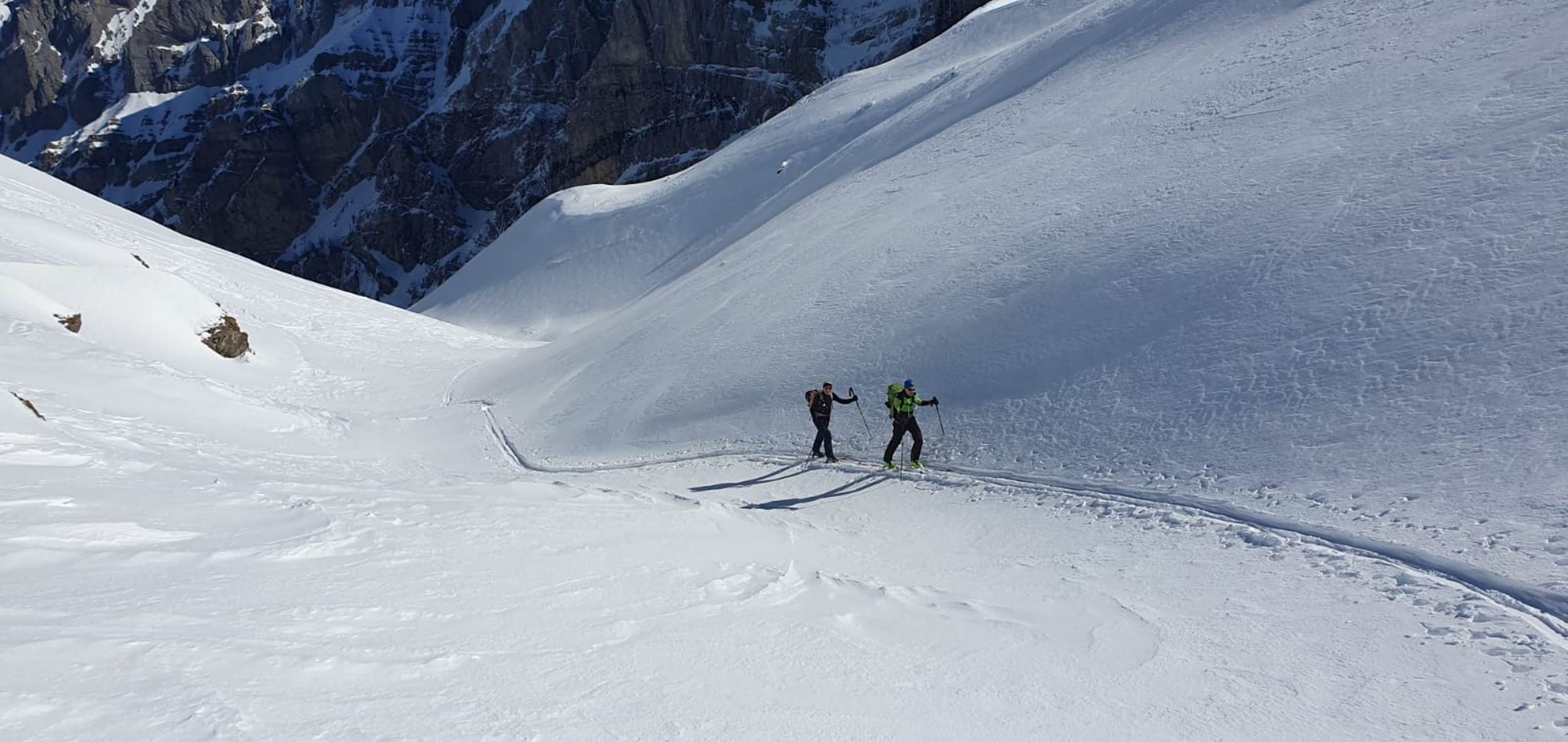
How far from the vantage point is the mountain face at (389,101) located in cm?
11206

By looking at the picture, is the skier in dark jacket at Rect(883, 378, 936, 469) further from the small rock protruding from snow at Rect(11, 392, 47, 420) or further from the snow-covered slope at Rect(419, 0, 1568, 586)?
the small rock protruding from snow at Rect(11, 392, 47, 420)

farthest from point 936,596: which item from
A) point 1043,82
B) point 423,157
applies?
point 423,157

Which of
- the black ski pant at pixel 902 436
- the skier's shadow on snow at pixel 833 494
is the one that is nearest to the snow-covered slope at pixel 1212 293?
the black ski pant at pixel 902 436

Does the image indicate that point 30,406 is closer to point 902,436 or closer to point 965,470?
point 902,436

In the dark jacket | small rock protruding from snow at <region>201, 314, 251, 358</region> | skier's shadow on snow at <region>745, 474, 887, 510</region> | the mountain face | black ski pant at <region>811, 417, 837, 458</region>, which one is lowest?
skier's shadow on snow at <region>745, 474, 887, 510</region>

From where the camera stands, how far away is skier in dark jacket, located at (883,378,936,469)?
12289 mm

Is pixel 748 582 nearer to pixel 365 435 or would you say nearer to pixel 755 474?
pixel 755 474

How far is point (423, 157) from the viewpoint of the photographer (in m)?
128

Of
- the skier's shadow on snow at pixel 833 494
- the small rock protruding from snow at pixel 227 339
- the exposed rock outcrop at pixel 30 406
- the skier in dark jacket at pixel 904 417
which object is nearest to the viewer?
the exposed rock outcrop at pixel 30 406

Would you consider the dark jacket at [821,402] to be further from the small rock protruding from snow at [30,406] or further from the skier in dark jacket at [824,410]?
the small rock protruding from snow at [30,406]

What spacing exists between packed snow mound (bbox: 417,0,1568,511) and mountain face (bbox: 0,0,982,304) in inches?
3222

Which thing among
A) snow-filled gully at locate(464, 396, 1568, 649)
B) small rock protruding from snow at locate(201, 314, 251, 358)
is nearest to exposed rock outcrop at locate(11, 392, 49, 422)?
snow-filled gully at locate(464, 396, 1568, 649)

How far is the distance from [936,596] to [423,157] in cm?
13563

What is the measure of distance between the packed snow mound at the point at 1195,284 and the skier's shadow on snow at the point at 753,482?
1.22 m
